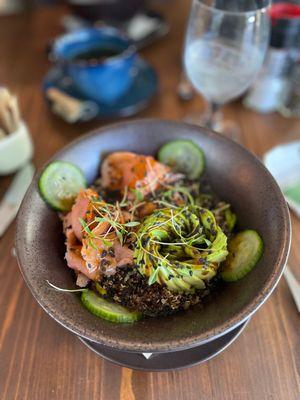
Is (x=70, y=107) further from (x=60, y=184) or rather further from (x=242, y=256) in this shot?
(x=242, y=256)

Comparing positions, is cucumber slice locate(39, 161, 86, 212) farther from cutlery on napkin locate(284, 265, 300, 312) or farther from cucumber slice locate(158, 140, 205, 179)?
cutlery on napkin locate(284, 265, 300, 312)

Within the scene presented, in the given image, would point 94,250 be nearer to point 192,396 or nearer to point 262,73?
point 192,396

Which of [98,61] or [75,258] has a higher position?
[98,61]

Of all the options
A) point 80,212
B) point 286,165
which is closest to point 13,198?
→ point 80,212

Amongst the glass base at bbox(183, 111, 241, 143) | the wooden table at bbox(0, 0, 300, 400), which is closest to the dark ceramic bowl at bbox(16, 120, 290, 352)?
the wooden table at bbox(0, 0, 300, 400)

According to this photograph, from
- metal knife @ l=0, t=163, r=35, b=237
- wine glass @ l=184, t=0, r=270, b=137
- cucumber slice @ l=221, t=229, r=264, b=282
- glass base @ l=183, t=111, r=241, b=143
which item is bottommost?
metal knife @ l=0, t=163, r=35, b=237

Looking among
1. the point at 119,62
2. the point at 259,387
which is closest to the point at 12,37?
the point at 119,62

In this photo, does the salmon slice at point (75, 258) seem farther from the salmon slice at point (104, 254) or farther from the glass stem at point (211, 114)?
the glass stem at point (211, 114)

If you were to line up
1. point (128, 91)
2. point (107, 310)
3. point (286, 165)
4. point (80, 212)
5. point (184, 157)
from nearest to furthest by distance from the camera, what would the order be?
point (107, 310) → point (80, 212) → point (184, 157) → point (286, 165) → point (128, 91)
